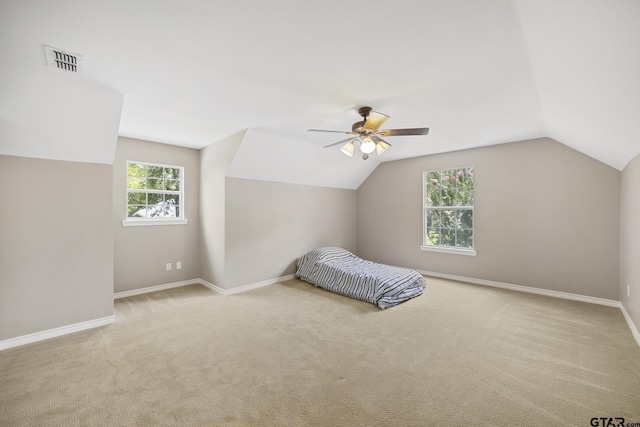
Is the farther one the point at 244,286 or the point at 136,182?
the point at 244,286

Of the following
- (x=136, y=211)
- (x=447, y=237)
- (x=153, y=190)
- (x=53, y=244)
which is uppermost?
(x=153, y=190)

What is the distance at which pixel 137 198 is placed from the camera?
415 cm

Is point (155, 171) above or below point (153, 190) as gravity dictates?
above

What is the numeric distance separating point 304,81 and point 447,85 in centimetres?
129

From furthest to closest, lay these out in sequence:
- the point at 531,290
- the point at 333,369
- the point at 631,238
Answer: the point at 531,290 < the point at 631,238 < the point at 333,369

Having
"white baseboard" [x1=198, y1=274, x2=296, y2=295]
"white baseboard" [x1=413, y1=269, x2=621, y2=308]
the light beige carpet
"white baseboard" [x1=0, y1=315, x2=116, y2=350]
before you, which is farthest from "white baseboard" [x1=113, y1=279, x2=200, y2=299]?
"white baseboard" [x1=413, y1=269, x2=621, y2=308]

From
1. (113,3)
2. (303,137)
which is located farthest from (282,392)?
(303,137)

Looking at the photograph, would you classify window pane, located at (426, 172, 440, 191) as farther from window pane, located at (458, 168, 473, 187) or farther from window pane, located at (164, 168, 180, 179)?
window pane, located at (164, 168, 180, 179)

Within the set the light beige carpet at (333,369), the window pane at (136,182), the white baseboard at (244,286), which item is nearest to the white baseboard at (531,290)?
the light beige carpet at (333,369)

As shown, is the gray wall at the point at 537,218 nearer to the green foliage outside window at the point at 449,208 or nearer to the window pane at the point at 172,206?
the green foliage outside window at the point at 449,208

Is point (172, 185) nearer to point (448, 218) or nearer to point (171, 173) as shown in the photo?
point (171, 173)

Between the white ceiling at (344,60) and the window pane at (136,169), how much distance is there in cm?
112

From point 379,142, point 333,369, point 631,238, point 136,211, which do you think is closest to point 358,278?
point 333,369

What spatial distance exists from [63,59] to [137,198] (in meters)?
2.57
